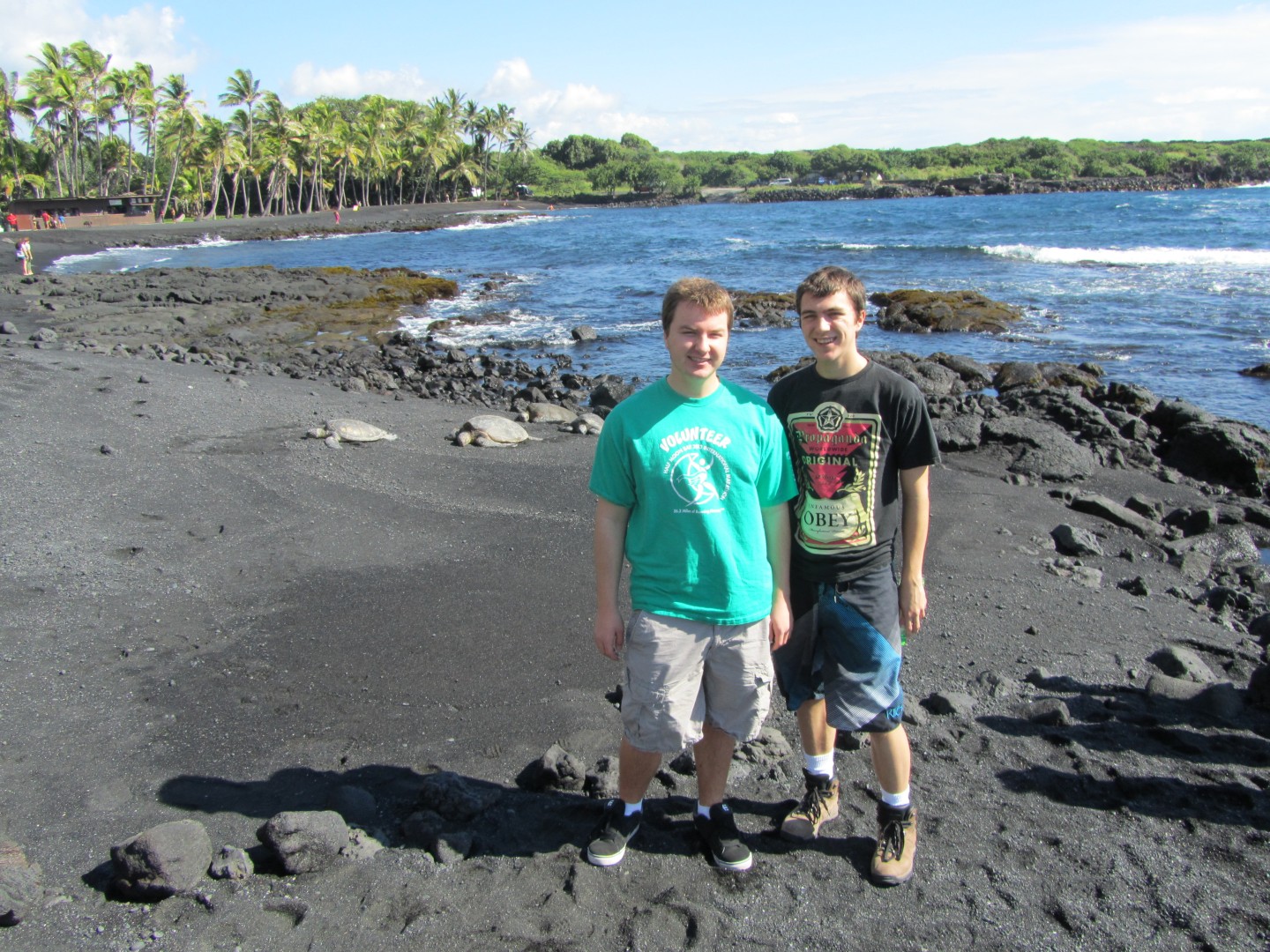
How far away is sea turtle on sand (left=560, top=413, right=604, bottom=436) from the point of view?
9953 mm

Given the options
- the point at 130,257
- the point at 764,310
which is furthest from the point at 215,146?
the point at 764,310

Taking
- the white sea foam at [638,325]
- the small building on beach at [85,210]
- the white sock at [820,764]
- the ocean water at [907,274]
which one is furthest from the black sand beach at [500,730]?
the small building on beach at [85,210]

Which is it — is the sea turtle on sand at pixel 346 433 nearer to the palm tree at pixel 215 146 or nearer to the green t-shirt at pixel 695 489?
the green t-shirt at pixel 695 489

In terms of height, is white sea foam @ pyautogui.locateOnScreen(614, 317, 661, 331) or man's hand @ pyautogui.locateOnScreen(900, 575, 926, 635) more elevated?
white sea foam @ pyautogui.locateOnScreen(614, 317, 661, 331)

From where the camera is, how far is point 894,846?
124 inches

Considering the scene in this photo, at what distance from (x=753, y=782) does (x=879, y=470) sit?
5.01ft

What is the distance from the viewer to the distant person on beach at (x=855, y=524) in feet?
9.74

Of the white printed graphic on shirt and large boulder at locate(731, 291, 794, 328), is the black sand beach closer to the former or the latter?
the white printed graphic on shirt

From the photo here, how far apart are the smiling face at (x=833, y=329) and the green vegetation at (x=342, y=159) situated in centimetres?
7099

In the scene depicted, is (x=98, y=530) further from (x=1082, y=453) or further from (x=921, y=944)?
(x=1082, y=453)

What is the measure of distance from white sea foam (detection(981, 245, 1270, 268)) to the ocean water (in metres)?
0.14

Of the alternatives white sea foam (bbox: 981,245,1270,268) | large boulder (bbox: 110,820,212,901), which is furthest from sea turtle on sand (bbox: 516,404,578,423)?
white sea foam (bbox: 981,245,1270,268)

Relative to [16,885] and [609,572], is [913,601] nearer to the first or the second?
[609,572]

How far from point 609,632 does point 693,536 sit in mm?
433
